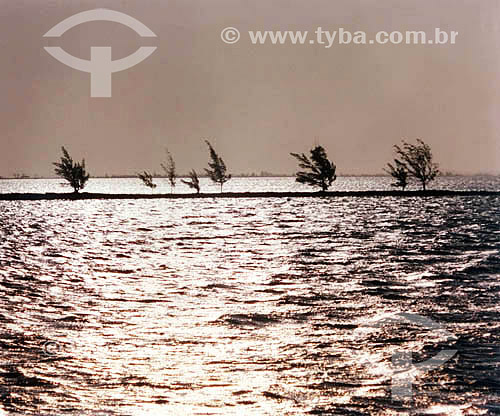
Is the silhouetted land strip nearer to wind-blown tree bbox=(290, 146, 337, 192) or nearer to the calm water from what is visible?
wind-blown tree bbox=(290, 146, 337, 192)

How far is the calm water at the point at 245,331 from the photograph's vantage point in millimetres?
9875

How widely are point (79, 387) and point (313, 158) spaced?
8524 cm

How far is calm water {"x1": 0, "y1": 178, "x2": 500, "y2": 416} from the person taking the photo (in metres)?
9.88

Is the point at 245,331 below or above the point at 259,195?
below

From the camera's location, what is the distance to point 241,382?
418 inches

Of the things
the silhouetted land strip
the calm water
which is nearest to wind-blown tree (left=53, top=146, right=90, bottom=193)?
the silhouetted land strip

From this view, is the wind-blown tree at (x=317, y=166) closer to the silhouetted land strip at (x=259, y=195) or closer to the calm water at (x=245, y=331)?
the silhouetted land strip at (x=259, y=195)

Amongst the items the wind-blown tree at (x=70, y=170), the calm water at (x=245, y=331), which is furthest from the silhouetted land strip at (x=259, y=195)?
the calm water at (x=245, y=331)

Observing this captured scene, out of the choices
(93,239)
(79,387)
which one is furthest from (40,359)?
(93,239)

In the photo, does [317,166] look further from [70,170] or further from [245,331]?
[245,331]

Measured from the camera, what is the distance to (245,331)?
14.2m

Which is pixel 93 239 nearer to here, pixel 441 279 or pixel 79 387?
pixel 441 279

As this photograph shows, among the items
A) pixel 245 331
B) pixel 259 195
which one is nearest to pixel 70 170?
pixel 259 195

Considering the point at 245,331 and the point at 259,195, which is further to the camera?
the point at 259,195
